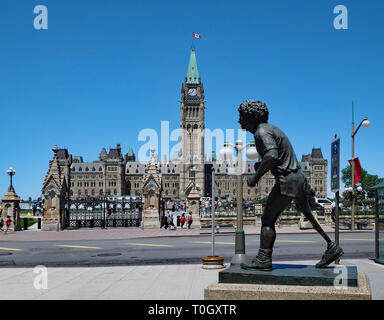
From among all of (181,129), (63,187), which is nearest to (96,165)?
(181,129)

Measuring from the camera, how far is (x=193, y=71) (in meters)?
146

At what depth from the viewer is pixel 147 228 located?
30.8m

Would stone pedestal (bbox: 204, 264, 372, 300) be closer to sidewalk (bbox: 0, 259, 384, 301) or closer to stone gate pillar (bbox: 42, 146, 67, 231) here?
sidewalk (bbox: 0, 259, 384, 301)

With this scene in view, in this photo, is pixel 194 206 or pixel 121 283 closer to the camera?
pixel 121 283

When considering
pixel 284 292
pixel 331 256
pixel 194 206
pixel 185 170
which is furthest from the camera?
pixel 185 170

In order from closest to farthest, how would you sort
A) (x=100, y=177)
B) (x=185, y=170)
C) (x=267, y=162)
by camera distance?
(x=267, y=162)
(x=185, y=170)
(x=100, y=177)

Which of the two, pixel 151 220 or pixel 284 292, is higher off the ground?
pixel 284 292

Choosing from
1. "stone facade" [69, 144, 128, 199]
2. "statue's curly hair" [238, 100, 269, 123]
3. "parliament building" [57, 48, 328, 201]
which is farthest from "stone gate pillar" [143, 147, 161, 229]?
"stone facade" [69, 144, 128, 199]

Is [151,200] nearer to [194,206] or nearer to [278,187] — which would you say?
[194,206]

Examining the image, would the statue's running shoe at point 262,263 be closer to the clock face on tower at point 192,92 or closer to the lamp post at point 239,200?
the lamp post at point 239,200

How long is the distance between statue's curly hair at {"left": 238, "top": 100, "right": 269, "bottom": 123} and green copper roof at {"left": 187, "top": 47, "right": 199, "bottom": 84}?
139895 mm

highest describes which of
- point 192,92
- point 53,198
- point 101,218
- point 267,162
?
point 192,92

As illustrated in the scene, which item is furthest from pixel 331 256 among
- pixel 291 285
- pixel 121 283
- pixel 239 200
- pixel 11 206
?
pixel 11 206

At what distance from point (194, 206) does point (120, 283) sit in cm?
2241
